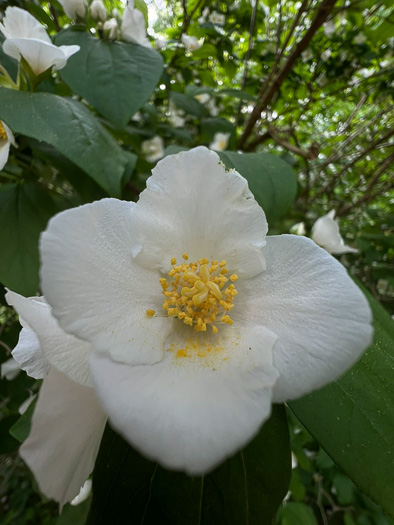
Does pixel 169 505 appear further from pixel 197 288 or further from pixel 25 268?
pixel 25 268

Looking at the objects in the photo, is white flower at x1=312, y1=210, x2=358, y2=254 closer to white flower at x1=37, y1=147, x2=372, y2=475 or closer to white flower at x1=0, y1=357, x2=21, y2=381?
white flower at x1=37, y1=147, x2=372, y2=475

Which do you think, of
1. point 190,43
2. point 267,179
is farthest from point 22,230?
point 190,43

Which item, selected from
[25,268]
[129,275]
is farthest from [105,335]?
[25,268]

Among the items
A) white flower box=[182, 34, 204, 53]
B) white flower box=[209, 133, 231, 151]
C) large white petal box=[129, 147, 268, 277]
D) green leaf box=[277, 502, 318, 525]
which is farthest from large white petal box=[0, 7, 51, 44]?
green leaf box=[277, 502, 318, 525]

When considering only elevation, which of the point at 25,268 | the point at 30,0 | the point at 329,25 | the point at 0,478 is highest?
the point at 329,25

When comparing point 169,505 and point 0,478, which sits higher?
point 169,505

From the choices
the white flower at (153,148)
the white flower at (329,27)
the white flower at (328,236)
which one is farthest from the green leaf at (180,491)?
the white flower at (329,27)
